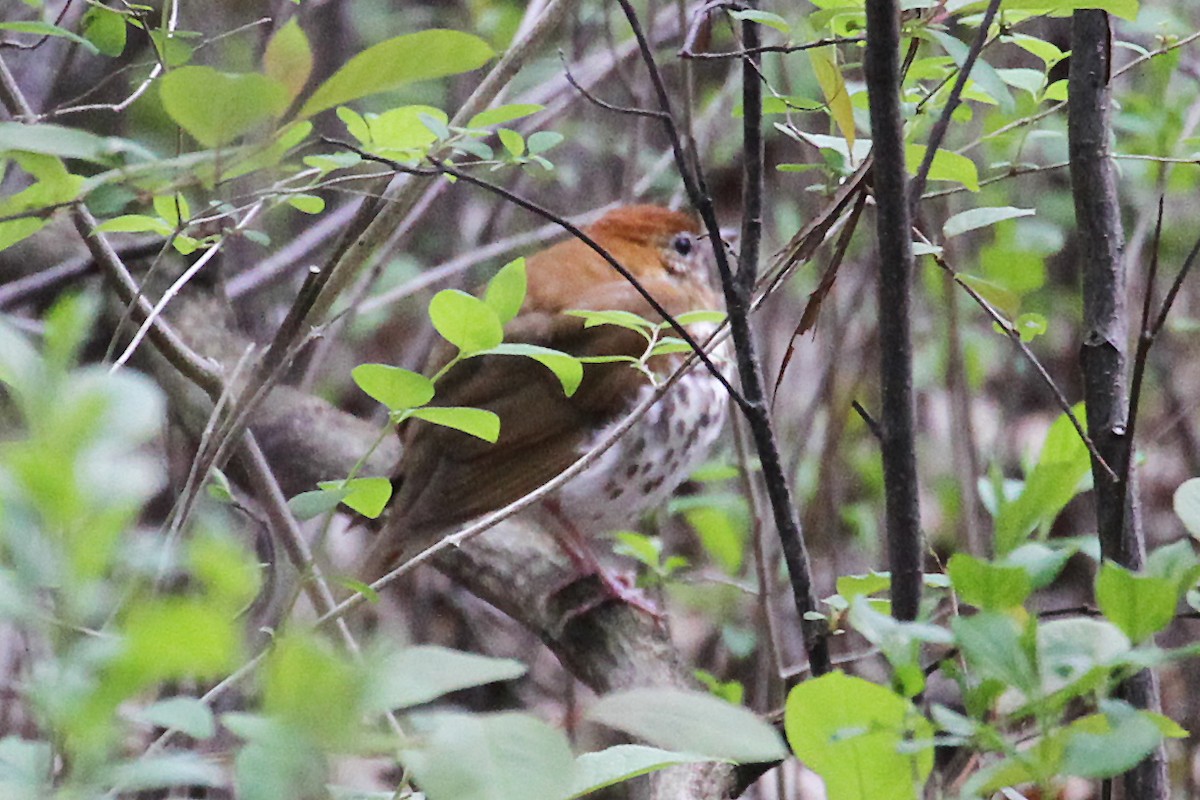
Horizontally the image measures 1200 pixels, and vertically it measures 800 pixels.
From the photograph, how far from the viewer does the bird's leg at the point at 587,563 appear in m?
1.88

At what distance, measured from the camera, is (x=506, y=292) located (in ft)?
3.23

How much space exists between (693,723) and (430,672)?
106 millimetres

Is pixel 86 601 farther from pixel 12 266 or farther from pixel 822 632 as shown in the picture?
pixel 12 266

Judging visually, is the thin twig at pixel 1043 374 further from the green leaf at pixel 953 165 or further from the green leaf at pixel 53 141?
the green leaf at pixel 53 141

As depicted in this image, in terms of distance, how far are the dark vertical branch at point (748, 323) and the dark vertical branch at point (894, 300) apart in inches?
→ 3.4

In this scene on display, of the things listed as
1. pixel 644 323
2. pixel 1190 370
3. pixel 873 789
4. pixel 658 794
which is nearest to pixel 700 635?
pixel 1190 370

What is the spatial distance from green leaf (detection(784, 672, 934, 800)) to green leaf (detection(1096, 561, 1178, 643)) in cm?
9

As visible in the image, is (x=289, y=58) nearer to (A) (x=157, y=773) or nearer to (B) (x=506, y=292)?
(B) (x=506, y=292)

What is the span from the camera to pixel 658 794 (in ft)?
4.22

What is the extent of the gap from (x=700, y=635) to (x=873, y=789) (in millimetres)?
2652

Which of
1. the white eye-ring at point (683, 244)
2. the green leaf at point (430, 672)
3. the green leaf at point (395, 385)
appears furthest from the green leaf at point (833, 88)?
the white eye-ring at point (683, 244)

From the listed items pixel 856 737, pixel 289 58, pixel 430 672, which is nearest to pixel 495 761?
pixel 430 672

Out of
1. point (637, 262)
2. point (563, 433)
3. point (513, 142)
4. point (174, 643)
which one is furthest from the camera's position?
point (637, 262)

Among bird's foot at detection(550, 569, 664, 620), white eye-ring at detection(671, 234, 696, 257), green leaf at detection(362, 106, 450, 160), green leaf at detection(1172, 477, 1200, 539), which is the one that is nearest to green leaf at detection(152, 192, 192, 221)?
green leaf at detection(362, 106, 450, 160)
